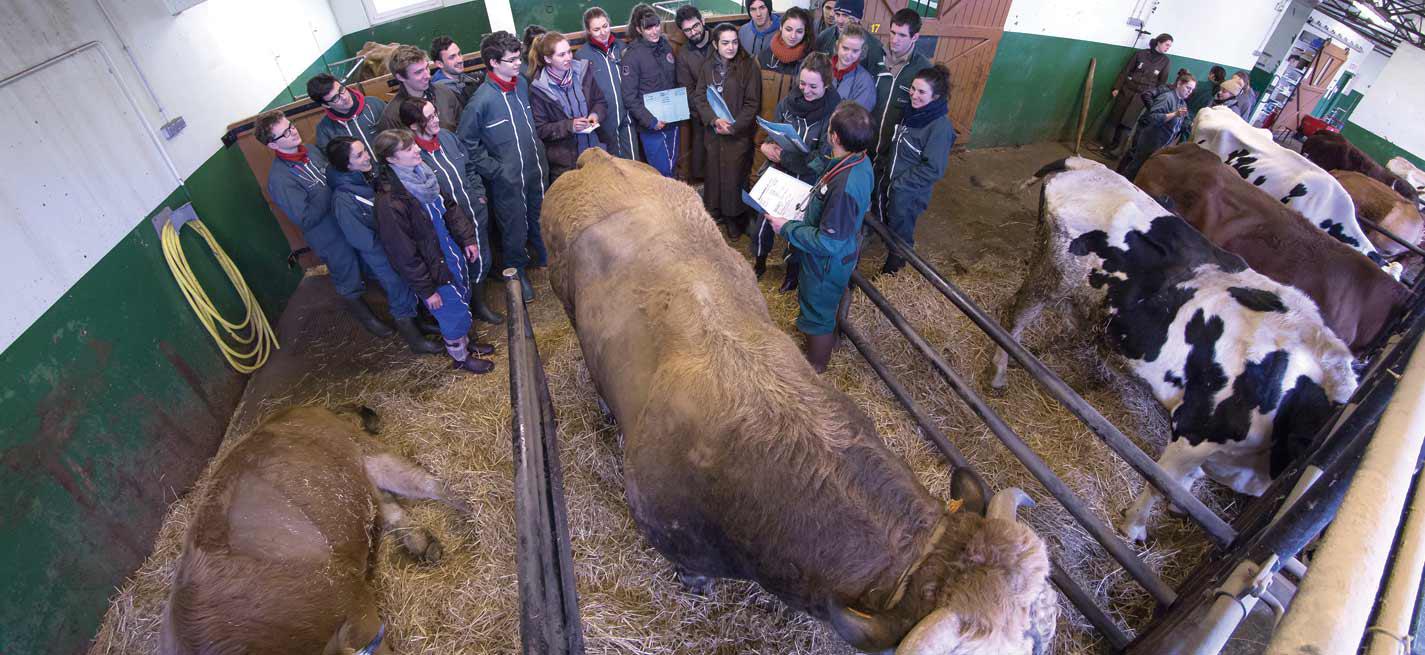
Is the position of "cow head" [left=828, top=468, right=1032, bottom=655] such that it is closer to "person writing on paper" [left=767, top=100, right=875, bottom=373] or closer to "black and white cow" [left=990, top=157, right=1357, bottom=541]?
"person writing on paper" [left=767, top=100, right=875, bottom=373]

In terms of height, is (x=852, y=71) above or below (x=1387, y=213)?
above

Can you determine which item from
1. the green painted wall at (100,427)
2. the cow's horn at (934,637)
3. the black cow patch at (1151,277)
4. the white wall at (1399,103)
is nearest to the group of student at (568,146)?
the green painted wall at (100,427)

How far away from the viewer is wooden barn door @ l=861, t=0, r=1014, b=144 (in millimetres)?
7199

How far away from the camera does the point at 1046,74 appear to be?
880 centimetres

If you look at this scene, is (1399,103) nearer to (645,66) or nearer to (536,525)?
(645,66)

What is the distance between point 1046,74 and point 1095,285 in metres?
6.18

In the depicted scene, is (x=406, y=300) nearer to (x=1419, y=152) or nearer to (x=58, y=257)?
(x=58, y=257)

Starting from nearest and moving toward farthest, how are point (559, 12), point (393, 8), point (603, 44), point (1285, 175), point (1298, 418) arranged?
point (1298, 418)
point (603, 44)
point (1285, 175)
point (393, 8)
point (559, 12)

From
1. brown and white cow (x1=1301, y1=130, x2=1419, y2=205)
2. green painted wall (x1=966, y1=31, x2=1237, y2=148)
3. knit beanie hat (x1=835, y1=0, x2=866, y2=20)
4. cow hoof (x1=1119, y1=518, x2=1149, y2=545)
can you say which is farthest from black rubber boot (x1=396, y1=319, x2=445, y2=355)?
brown and white cow (x1=1301, y1=130, x2=1419, y2=205)

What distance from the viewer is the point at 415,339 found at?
15.5 feet

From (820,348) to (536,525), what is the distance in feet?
8.79

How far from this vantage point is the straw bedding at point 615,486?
2980 mm

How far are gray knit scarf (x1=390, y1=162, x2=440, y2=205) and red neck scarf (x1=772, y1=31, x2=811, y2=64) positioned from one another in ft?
12.0

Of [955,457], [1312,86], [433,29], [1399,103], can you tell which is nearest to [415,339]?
[955,457]
